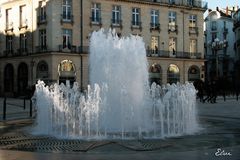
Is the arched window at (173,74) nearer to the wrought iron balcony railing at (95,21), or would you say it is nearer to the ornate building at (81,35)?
the ornate building at (81,35)

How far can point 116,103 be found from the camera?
15.3 meters

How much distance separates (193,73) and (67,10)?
19.1m

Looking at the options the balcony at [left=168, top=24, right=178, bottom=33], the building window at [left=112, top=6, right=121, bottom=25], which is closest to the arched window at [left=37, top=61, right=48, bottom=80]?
the building window at [left=112, top=6, right=121, bottom=25]

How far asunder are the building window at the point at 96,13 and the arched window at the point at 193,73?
47.5 ft

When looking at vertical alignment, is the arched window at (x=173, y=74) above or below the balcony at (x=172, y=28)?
below

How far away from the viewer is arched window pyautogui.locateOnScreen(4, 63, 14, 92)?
54844 millimetres

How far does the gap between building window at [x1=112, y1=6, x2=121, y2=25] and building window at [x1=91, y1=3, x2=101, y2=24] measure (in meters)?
2.06

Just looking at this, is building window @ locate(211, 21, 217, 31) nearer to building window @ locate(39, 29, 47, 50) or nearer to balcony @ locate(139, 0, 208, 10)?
balcony @ locate(139, 0, 208, 10)

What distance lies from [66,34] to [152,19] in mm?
12093

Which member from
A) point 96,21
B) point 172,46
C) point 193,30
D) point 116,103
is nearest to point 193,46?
point 193,30

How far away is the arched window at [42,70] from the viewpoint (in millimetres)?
49031

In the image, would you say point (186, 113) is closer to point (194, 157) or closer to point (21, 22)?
point (194, 157)

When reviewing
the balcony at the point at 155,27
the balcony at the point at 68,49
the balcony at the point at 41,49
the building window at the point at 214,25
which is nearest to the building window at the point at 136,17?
the balcony at the point at 155,27

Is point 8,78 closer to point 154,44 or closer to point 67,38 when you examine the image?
point 67,38
